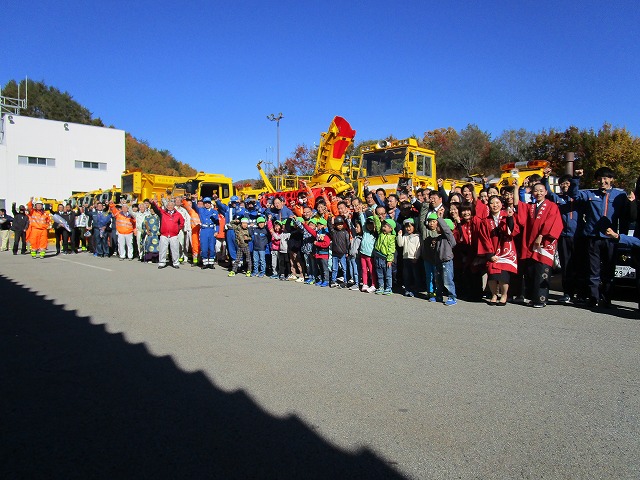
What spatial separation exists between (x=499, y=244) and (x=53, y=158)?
126ft

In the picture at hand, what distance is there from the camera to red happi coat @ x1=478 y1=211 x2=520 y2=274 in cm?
786

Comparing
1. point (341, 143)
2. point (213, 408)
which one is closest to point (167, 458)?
point (213, 408)

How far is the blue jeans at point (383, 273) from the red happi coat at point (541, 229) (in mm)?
2451

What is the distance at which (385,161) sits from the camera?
51.0ft

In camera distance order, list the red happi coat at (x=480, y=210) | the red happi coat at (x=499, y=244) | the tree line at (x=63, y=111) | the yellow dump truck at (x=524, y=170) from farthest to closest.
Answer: the tree line at (x=63, y=111)
the yellow dump truck at (x=524, y=170)
the red happi coat at (x=480, y=210)
the red happi coat at (x=499, y=244)

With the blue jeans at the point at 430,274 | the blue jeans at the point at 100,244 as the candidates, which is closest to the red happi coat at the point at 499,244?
the blue jeans at the point at 430,274

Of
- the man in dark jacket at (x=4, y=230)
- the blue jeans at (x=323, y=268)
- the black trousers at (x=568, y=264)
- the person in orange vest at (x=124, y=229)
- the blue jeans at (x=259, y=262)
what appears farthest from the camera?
the man in dark jacket at (x=4, y=230)

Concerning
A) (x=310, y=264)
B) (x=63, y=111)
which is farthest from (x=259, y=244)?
(x=63, y=111)

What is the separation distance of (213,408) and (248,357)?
51.5 inches

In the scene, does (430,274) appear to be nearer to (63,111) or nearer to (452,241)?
(452,241)

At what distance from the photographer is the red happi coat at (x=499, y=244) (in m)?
7.86

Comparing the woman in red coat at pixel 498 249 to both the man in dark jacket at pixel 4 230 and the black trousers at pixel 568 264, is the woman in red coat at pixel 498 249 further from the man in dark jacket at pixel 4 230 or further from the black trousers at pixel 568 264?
the man in dark jacket at pixel 4 230

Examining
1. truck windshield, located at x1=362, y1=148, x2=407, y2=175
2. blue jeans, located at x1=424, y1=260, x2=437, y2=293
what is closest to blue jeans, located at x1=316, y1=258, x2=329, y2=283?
blue jeans, located at x1=424, y1=260, x2=437, y2=293

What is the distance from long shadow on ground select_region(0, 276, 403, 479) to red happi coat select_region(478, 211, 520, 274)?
538 cm
